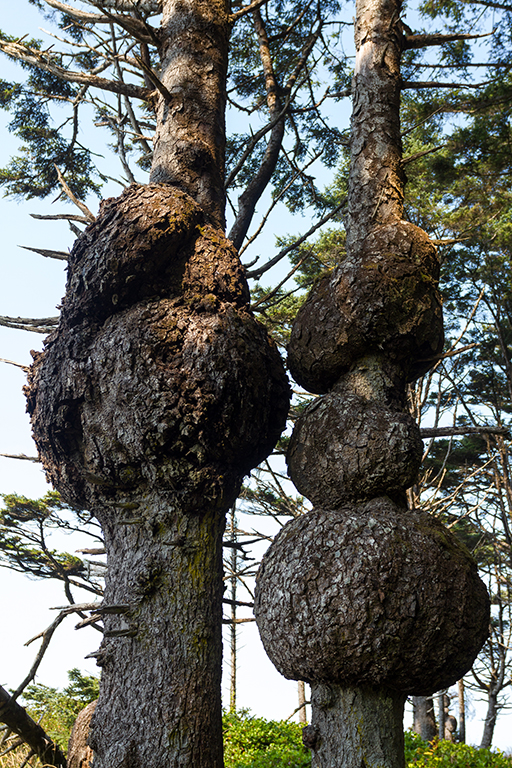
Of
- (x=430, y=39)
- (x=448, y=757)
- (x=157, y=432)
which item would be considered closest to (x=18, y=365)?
(x=157, y=432)

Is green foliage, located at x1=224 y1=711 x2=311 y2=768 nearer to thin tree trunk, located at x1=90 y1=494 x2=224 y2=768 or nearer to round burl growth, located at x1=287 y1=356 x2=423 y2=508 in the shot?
thin tree trunk, located at x1=90 y1=494 x2=224 y2=768

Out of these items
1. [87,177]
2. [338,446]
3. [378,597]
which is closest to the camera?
[378,597]

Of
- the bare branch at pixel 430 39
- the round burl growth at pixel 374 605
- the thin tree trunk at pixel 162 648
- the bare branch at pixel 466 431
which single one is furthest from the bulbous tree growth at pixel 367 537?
the bare branch at pixel 430 39

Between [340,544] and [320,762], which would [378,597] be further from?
[320,762]

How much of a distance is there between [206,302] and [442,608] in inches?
73.4

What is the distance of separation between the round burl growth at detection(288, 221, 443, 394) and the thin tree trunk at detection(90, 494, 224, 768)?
3.71ft

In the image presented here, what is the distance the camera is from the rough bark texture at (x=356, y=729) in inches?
95.6

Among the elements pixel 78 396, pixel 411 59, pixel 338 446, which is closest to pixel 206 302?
pixel 78 396

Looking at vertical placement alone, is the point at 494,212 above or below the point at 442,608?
above

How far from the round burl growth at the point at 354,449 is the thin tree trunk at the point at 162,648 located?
0.59 m

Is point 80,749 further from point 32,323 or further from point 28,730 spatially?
point 32,323

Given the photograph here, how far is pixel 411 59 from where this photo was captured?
7.62 metres

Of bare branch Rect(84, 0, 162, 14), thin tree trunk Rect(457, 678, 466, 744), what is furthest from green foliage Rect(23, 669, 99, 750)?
thin tree trunk Rect(457, 678, 466, 744)

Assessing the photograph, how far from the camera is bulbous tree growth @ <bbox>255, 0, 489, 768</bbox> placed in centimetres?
242
